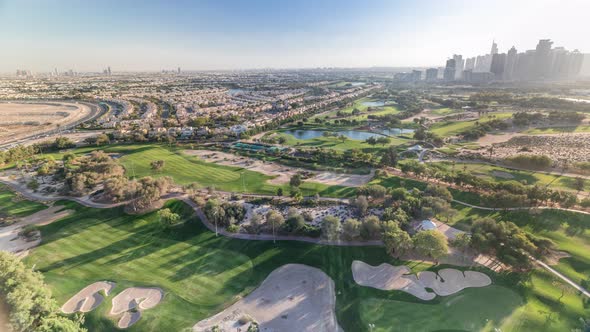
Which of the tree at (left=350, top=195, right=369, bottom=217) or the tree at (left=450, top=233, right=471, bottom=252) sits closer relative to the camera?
the tree at (left=450, top=233, right=471, bottom=252)

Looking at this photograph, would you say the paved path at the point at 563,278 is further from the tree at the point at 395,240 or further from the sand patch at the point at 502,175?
the sand patch at the point at 502,175

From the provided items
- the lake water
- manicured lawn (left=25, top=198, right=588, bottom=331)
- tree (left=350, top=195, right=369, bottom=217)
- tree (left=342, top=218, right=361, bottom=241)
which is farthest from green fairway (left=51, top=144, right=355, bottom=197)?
the lake water

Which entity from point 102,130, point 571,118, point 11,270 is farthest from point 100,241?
point 571,118

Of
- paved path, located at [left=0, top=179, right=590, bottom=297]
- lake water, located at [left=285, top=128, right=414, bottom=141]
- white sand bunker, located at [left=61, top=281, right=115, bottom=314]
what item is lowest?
white sand bunker, located at [left=61, top=281, right=115, bottom=314]

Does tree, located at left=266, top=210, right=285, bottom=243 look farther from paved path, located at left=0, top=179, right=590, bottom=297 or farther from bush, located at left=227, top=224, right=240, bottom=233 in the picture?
bush, located at left=227, top=224, right=240, bottom=233

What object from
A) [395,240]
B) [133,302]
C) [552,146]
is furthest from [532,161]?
[133,302]

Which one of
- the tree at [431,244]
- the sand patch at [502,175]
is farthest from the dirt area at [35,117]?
the sand patch at [502,175]

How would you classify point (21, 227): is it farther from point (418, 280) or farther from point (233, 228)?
point (418, 280)
